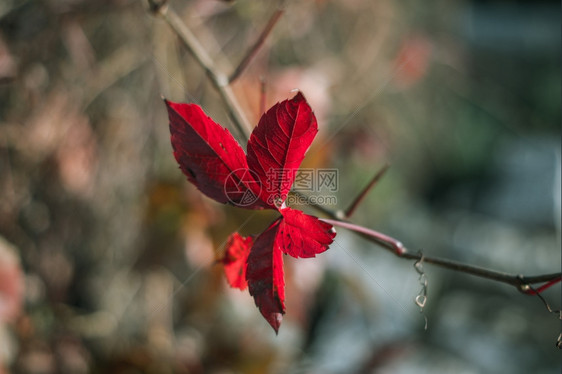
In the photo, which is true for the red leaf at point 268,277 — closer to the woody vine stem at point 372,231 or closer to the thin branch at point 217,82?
the woody vine stem at point 372,231

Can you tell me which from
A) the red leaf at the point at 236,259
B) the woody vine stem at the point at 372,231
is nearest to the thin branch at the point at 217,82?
the woody vine stem at the point at 372,231

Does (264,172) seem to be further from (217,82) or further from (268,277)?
(217,82)

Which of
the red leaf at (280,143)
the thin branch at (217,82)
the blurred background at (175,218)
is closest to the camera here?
the red leaf at (280,143)

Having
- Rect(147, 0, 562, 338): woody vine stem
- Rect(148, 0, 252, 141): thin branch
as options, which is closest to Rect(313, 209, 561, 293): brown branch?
Rect(147, 0, 562, 338): woody vine stem

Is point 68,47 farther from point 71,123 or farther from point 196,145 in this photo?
point 196,145

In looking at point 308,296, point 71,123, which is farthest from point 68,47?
point 308,296
